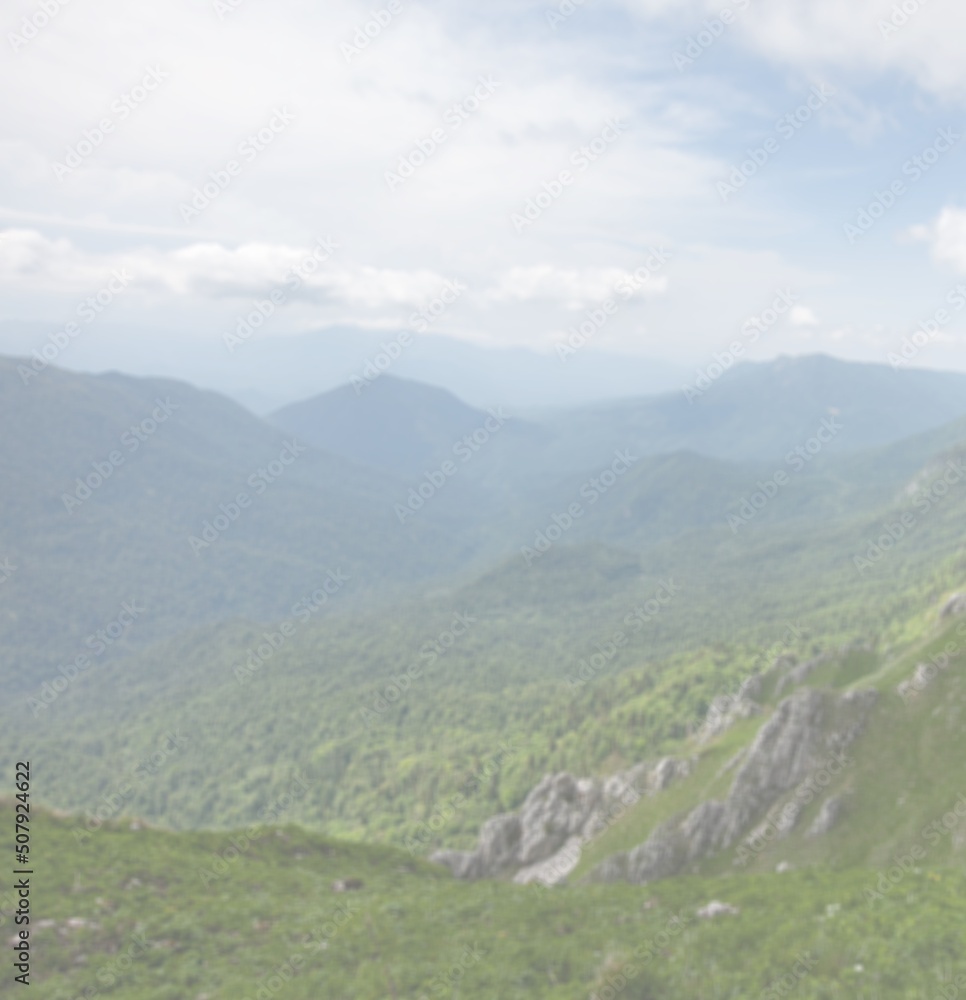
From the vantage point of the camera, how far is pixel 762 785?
2270 inches

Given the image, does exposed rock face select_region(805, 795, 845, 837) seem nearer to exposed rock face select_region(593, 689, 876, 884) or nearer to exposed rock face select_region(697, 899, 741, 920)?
exposed rock face select_region(593, 689, 876, 884)

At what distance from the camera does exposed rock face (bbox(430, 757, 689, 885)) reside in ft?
240

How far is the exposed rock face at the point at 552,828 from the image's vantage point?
2884 inches

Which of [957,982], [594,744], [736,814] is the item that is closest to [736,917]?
[957,982]

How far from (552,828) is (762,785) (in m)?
29.1

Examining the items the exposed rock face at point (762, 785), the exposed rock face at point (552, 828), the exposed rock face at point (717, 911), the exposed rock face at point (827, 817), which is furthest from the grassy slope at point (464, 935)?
the exposed rock face at point (552, 828)

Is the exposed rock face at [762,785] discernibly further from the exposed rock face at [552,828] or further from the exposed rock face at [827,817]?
the exposed rock face at [552,828]

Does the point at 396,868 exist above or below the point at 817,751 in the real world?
below

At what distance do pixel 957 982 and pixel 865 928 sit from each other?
4298 mm

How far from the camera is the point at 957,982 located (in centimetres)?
1834

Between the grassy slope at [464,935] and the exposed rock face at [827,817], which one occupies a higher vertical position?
the grassy slope at [464,935]

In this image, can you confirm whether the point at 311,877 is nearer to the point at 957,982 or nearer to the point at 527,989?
the point at 527,989

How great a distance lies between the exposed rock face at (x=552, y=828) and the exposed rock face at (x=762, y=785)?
49.6ft

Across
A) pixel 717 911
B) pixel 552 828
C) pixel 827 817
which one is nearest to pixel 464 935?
pixel 717 911
